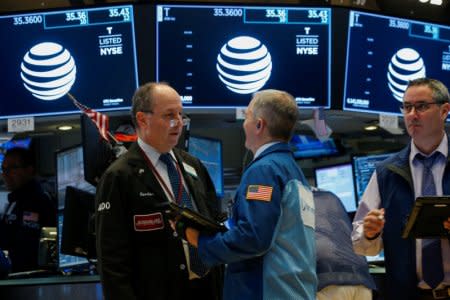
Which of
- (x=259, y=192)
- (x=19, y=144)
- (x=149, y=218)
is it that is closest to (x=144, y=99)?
(x=149, y=218)

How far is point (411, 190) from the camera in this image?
3619 millimetres

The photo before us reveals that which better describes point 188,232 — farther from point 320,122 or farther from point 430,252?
point 320,122

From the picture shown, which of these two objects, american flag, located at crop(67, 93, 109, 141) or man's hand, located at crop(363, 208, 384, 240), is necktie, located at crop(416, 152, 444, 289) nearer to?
man's hand, located at crop(363, 208, 384, 240)

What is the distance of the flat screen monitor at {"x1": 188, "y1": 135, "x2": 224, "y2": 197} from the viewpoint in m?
6.49

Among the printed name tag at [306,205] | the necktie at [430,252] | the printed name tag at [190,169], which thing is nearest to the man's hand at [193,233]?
the printed name tag at [306,205]

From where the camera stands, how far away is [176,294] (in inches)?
133

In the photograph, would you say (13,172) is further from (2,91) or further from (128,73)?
(128,73)

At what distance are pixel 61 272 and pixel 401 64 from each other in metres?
3.00

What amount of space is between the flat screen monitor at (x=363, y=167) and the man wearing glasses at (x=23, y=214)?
2.67m

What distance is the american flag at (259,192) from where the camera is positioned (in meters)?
3.03

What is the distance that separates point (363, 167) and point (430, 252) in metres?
3.89

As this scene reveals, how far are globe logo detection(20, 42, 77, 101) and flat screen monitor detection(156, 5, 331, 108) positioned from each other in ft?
2.16

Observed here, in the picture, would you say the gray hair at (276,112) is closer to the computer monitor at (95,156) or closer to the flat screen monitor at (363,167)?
the computer monitor at (95,156)

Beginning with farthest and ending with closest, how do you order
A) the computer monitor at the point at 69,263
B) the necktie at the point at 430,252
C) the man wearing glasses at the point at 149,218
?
the computer monitor at the point at 69,263 → the necktie at the point at 430,252 → the man wearing glasses at the point at 149,218
